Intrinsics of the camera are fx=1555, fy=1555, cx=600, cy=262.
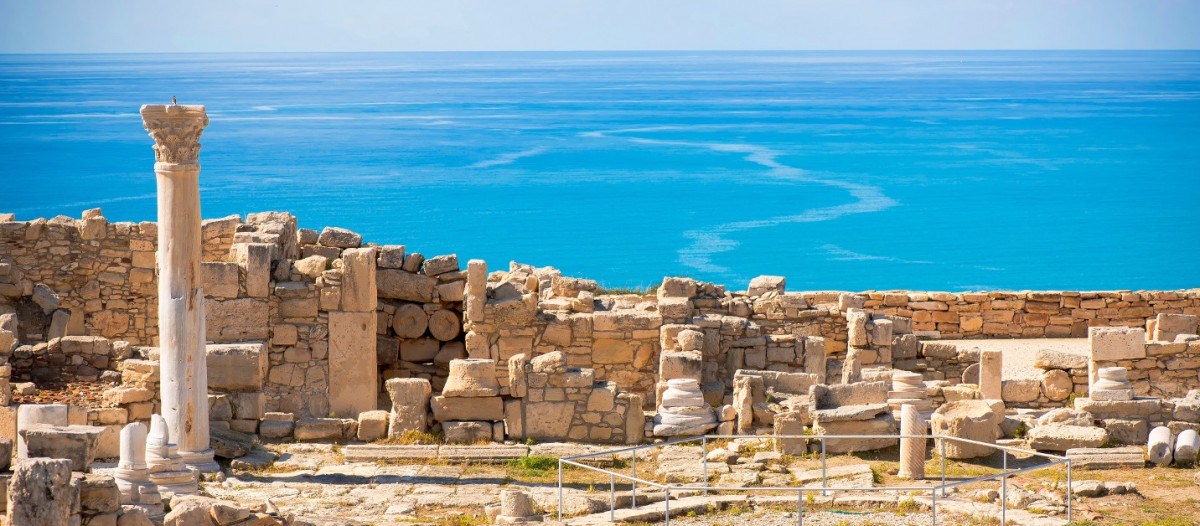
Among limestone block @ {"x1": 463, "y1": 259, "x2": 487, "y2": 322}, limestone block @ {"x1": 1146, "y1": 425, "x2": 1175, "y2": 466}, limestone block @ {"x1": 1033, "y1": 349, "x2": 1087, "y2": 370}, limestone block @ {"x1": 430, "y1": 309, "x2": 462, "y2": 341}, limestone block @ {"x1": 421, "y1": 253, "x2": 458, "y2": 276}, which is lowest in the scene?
limestone block @ {"x1": 1146, "y1": 425, "x2": 1175, "y2": 466}

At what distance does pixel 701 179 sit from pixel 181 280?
5931 cm

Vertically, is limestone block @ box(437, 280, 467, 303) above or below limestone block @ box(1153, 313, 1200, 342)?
above

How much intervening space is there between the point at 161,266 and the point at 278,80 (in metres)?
161

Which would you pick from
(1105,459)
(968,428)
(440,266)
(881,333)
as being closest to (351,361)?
(440,266)

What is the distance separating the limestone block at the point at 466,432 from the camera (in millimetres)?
15797

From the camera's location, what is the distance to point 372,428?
16.0 m

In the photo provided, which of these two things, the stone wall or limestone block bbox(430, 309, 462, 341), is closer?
the stone wall

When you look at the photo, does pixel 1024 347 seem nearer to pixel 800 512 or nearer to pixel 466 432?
pixel 466 432

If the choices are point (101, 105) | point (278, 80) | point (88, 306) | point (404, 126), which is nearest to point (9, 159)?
point (404, 126)

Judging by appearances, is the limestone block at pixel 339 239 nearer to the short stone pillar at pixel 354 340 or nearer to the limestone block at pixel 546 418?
the short stone pillar at pixel 354 340

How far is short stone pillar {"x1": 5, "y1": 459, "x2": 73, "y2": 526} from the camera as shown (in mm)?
9523

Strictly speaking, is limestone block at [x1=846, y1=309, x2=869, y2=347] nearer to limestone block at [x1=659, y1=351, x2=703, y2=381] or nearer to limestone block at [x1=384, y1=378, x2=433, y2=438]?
limestone block at [x1=659, y1=351, x2=703, y2=381]

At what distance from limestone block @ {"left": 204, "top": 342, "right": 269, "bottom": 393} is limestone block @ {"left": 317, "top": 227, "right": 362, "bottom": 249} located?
3037 mm

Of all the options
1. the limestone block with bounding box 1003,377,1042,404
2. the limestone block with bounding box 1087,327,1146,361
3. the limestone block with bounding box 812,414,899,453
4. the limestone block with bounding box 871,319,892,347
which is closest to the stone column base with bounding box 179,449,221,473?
the limestone block with bounding box 812,414,899,453
